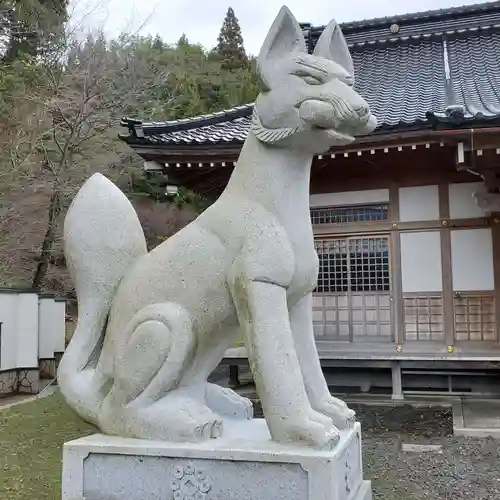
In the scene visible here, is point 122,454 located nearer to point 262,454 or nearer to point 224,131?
point 262,454

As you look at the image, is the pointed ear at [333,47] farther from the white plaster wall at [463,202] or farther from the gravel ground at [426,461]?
the white plaster wall at [463,202]

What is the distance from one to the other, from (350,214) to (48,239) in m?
7.94

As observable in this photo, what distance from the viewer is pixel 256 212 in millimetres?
2482

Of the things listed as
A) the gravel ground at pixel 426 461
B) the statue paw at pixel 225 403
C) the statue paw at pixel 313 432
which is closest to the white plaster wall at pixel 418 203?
the gravel ground at pixel 426 461

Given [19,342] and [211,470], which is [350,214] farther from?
[19,342]

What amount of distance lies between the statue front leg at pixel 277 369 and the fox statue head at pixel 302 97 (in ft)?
2.16

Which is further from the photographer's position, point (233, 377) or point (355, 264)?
point (233, 377)

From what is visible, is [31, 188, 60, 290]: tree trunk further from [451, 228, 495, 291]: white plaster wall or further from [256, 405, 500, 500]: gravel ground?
[451, 228, 495, 291]: white plaster wall

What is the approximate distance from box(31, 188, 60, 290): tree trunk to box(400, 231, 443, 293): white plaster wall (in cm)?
866

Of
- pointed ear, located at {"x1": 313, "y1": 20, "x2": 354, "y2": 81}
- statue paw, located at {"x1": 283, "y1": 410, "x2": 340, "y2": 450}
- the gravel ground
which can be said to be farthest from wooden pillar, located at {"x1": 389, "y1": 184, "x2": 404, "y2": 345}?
statue paw, located at {"x1": 283, "y1": 410, "x2": 340, "y2": 450}

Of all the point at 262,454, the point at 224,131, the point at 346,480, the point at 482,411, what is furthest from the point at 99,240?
the point at 224,131

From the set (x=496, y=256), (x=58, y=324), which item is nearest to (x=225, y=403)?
(x=496, y=256)

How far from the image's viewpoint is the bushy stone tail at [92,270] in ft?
8.73

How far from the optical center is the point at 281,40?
2531mm
